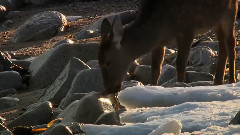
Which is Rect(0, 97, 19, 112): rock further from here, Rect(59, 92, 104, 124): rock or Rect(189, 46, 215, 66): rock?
Rect(59, 92, 104, 124): rock

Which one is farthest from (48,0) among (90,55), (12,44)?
(90,55)

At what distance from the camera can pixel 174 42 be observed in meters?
8.34

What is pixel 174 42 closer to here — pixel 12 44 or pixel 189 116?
pixel 189 116

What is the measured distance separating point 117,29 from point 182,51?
95 centimetres

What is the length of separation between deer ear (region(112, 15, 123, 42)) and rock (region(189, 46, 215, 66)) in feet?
8.26

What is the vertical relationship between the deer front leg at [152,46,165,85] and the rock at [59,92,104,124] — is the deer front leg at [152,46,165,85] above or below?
below

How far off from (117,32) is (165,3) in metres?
0.79

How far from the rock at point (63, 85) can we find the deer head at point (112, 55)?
3.31ft

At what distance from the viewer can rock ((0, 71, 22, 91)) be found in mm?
10547

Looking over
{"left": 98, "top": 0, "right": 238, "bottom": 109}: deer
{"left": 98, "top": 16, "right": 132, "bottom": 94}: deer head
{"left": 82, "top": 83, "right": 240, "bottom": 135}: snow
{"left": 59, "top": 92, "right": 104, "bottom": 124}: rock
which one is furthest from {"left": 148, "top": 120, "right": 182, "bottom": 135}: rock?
{"left": 98, "top": 0, "right": 238, "bottom": 109}: deer

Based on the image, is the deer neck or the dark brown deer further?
the deer neck

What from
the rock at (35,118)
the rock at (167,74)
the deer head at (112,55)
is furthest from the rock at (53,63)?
the rock at (35,118)

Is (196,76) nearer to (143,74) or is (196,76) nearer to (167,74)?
(167,74)

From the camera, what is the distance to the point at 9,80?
1060 centimetres
